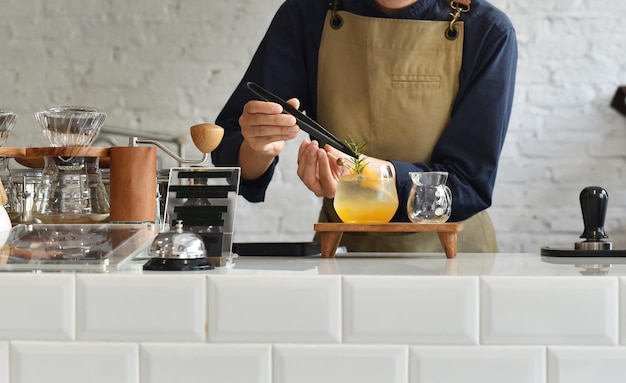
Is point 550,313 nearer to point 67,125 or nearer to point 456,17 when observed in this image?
point 67,125

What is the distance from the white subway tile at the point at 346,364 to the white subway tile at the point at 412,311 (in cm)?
1

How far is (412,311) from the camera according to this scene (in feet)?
2.97

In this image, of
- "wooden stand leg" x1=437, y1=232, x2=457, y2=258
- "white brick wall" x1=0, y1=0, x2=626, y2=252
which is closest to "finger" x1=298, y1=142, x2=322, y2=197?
"wooden stand leg" x1=437, y1=232, x2=457, y2=258

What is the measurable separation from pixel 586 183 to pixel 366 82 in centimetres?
245

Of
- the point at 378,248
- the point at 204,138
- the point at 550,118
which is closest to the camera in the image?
the point at 204,138

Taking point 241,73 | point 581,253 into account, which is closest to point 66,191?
point 581,253

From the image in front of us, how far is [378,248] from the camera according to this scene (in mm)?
1977

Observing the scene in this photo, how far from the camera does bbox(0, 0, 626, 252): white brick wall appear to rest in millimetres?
4191

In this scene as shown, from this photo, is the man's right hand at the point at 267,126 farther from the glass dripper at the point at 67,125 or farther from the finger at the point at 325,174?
the glass dripper at the point at 67,125

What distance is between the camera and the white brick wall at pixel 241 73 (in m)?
4.19

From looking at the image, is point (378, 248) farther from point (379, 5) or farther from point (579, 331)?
point (579, 331)

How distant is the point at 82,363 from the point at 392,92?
1290mm

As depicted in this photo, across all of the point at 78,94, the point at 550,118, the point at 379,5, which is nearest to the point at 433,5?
the point at 379,5

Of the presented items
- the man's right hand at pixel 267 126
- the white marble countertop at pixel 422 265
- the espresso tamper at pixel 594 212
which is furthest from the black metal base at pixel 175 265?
the espresso tamper at pixel 594 212
